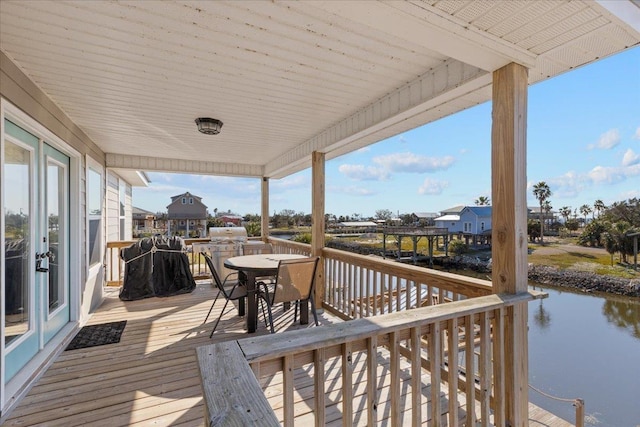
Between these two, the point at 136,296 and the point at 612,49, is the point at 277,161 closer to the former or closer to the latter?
the point at 136,296

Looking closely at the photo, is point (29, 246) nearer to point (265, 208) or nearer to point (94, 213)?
point (94, 213)

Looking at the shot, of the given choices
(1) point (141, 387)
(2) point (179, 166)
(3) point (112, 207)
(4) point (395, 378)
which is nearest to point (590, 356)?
(4) point (395, 378)

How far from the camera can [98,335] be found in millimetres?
3455

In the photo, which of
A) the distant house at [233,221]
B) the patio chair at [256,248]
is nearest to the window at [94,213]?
the patio chair at [256,248]

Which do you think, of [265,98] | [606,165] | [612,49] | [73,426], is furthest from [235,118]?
[606,165]

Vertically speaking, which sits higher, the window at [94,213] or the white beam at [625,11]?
the white beam at [625,11]

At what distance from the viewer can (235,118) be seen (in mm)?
3664

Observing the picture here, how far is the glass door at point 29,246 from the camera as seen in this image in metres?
2.30

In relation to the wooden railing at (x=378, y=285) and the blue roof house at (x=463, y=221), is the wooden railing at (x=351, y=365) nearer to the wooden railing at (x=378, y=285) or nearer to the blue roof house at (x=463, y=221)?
the wooden railing at (x=378, y=285)

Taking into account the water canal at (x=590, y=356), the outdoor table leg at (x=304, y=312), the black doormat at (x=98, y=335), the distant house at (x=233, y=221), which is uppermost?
the distant house at (x=233, y=221)

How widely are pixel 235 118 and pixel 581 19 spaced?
10.4 feet

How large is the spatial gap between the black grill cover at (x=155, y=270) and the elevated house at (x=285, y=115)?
1.09 meters

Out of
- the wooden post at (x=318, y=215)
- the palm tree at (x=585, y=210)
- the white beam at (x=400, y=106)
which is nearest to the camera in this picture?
the white beam at (x=400, y=106)

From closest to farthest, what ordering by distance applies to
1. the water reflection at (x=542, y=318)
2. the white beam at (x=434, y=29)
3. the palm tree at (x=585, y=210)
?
1. the white beam at (x=434, y=29)
2. the water reflection at (x=542, y=318)
3. the palm tree at (x=585, y=210)
